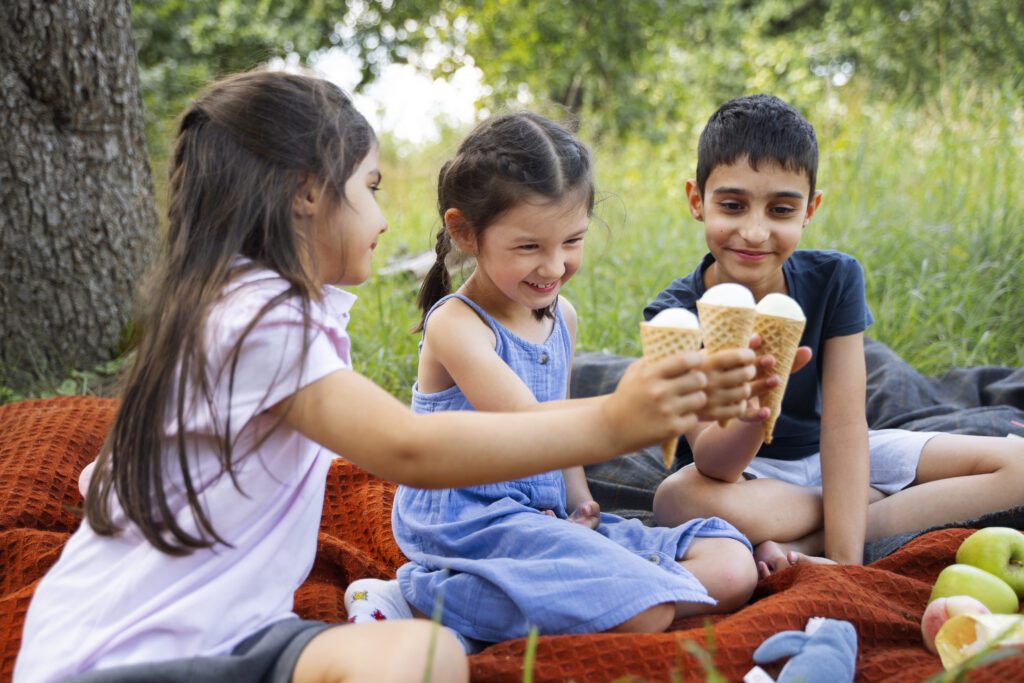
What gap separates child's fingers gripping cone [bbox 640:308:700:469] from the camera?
5.14 feet

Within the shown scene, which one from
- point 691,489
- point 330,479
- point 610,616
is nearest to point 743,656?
point 610,616

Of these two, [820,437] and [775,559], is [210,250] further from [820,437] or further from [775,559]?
[820,437]

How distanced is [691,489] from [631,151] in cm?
648

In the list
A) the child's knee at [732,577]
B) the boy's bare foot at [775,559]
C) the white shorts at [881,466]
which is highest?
the white shorts at [881,466]

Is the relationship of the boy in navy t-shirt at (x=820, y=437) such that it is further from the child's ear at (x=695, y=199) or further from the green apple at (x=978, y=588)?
the green apple at (x=978, y=588)

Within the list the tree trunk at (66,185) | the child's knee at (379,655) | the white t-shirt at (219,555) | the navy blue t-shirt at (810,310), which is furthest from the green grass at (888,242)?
the child's knee at (379,655)

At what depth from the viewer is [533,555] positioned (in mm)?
2102

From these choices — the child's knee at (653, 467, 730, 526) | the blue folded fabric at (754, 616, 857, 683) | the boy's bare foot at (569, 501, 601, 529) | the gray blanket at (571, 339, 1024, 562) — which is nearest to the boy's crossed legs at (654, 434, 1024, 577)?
the child's knee at (653, 467, 730, 526)

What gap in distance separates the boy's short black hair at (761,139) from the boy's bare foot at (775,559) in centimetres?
101

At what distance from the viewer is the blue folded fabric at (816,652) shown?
5.83ft

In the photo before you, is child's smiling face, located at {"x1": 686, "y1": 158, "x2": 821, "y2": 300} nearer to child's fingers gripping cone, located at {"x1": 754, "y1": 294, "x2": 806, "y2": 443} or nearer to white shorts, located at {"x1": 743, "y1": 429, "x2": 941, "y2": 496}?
white shorts, located at {"x1": 743, "y1": 429, "x2": 941, "y2": 496}

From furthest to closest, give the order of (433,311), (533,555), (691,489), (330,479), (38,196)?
(38,196)
(330,479)
(691,489)
(433,311)
(533,555)

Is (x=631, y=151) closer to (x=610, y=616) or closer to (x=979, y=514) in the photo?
(x=979, y=514)

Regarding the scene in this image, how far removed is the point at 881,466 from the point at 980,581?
773 millimetres
